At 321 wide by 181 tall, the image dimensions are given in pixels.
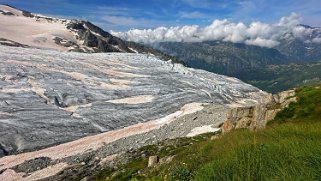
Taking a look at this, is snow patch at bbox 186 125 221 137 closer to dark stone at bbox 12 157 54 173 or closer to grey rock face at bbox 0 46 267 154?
grey rock face at bbox 0 46 267 154

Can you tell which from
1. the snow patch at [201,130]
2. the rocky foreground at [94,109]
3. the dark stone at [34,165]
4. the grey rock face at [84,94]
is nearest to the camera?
the dark stone at [34,165]

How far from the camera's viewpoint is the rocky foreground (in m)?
69.8

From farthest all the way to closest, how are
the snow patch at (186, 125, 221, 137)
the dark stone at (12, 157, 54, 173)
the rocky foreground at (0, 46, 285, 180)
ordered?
the snow patch at (186, 125, 221, 137)
the rocky foreground at (0, 46, 285, 180)
the dark stone at (12, 157, 54, 173)

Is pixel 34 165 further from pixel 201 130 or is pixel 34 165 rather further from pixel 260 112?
pixel 260 112

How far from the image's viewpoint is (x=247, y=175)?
24.5 ft

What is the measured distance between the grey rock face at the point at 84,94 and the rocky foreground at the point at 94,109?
211 millimetres

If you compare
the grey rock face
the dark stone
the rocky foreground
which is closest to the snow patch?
the rocky foreground

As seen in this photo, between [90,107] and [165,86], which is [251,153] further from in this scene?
[165,86]

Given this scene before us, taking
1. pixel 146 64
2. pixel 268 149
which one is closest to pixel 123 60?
pixel 146 64

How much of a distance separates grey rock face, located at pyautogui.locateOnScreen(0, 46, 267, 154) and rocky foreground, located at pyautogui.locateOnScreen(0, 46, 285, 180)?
0.21m

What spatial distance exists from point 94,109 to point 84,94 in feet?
32.7

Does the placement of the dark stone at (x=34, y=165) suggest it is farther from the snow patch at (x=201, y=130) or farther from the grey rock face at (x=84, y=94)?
the snow patch at (x=201, y=130)

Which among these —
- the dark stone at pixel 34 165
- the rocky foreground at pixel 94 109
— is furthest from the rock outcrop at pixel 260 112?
the dark stone at pixel 34 165

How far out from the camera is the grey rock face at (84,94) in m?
86.4
